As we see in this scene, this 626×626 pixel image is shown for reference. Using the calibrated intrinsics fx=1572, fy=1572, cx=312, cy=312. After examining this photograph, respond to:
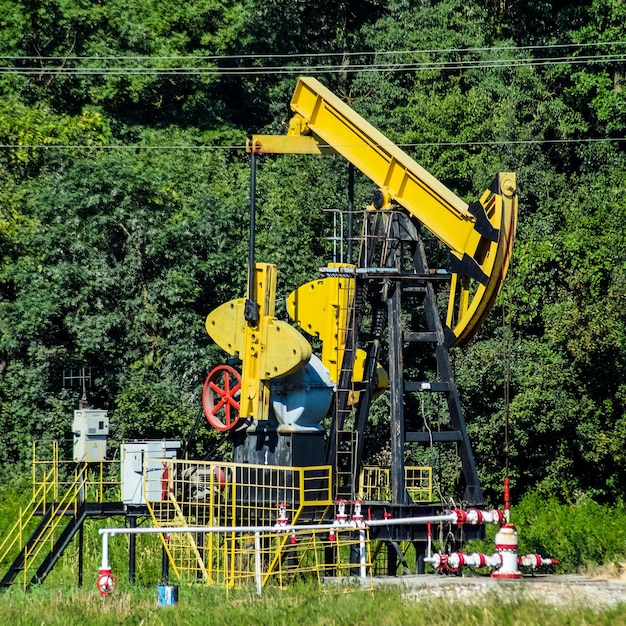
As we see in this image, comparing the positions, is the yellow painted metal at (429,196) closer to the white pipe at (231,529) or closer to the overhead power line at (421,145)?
the white pipe at (231,529)

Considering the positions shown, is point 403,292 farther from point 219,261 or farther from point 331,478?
point 219,261

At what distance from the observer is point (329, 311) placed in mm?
25094

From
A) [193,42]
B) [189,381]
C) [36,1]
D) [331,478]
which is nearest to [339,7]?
[193,42]

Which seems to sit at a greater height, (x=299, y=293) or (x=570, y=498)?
(x=299, y=293)

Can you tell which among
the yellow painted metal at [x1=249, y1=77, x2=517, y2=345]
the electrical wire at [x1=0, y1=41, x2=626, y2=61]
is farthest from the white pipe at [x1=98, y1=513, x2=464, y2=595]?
the electrical wire at [x1=0, y1=41, x2=626, y2=61]

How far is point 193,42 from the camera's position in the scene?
52719 millimetres

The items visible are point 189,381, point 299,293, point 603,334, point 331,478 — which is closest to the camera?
point 331,478

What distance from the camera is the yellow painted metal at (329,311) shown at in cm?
2470

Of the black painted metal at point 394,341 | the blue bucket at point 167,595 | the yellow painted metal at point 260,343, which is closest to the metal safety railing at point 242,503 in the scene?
the black painted metal at point 394,341

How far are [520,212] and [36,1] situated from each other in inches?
695

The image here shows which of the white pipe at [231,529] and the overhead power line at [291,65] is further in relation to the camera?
the overhead power line at [291,65]

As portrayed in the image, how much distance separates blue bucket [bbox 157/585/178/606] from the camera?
1762cm

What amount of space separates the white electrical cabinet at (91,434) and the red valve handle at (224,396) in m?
3.51

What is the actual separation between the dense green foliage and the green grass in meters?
12.5
